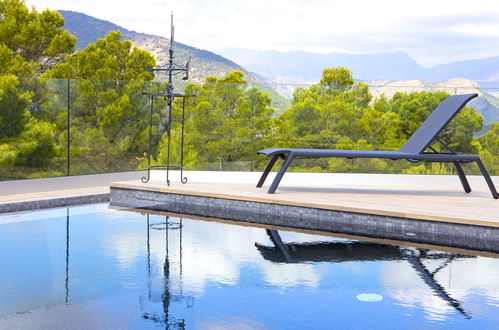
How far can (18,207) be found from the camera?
237 inches

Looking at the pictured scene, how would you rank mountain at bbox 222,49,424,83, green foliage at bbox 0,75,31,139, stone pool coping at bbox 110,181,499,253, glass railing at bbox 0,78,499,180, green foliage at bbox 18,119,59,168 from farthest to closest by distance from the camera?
mountain at bbox 222,49,424,83 → glass railing at bbox 0,78,499,180 → green foliage at bbox 18,119,59,168 → green foliage at bbox 0,75,31,139 → stone pool coping at bbox 110,181,499,253

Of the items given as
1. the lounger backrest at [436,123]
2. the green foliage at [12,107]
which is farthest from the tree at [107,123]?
the lounger backrest at [436,123]

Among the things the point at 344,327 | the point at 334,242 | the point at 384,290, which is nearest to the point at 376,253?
the point at 334,242

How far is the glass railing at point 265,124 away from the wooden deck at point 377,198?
2.64m

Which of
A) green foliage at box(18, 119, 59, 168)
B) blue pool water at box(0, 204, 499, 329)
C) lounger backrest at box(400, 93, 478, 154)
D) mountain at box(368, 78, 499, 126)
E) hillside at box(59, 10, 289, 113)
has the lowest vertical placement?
blue pool water at box(0, 204, 499, 329)

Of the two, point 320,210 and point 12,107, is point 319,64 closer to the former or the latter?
point 12,107

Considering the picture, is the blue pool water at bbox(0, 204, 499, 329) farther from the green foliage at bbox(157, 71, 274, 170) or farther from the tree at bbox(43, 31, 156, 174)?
the green foliage at bbox(157, 71, 274, 170)

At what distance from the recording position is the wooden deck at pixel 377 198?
5.16m

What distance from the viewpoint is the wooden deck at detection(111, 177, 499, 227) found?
16.9 feet

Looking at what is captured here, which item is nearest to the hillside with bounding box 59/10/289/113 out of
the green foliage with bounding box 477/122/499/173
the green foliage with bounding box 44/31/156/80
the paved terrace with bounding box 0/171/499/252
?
the green foliage with bounding box 44/31/156/80

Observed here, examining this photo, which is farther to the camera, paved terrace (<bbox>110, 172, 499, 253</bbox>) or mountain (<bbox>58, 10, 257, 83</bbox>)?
mountain (<bbox>58, 10, 257, 83</bbox>)

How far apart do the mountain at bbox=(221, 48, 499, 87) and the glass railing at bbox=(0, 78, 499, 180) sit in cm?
10295

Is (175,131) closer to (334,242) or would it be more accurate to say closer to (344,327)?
(334,242)

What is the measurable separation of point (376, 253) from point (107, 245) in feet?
7.55
